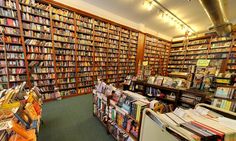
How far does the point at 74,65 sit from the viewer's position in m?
3.84

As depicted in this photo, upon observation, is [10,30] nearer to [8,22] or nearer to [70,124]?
[8,22]

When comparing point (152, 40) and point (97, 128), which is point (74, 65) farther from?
point (152, 40)

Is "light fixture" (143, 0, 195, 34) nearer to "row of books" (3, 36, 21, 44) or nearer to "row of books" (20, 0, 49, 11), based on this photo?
"row of books" (20, 0, 49, 11)

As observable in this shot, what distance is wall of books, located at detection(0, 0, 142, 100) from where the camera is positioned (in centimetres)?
279

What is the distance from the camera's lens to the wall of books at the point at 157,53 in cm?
623

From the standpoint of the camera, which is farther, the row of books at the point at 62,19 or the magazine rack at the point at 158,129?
the row of books at the point at 62,19

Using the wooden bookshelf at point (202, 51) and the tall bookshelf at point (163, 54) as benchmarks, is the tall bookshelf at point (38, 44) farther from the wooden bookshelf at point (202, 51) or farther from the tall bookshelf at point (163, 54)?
the tall bookshelf at point (163, 54)

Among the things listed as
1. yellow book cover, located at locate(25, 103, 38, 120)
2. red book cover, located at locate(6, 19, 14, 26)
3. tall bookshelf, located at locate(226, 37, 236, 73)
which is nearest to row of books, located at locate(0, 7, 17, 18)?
red book cover, located at locate(6, 19, 14, 26)

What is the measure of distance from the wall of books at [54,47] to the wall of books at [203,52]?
383 cm

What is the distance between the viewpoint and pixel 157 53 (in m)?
6.86

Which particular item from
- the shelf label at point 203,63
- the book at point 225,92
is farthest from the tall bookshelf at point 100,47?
the book at point 225,92

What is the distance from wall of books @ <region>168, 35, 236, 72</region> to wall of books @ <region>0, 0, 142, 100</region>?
3.83 metres

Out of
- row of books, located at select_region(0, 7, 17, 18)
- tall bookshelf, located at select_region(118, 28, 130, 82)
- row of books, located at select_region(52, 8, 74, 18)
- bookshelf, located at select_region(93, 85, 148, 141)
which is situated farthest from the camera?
tall bookshelf, located at select_region(118, 28, 130, 82)

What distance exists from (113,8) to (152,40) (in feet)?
10.5
